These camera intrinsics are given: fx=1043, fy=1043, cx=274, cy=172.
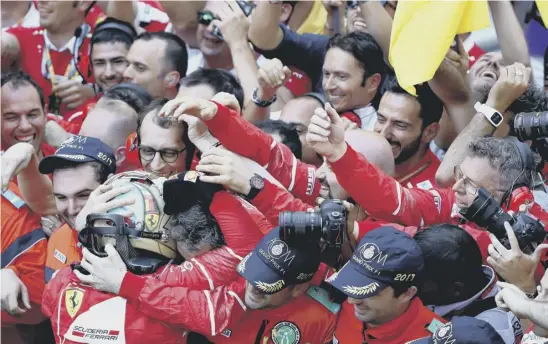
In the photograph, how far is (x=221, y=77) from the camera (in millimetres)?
5457

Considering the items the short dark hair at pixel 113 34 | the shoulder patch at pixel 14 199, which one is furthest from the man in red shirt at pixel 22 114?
the short dark hair at pixel 113 34

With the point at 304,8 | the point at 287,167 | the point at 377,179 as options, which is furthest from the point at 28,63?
the point at 377,179

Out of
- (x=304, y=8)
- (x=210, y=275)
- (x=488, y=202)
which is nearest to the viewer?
(x=488, y=202)

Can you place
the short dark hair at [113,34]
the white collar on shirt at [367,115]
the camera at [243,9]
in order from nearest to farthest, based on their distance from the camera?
1. the white collar on shirt at [367,115]
2. the camera at [243,9]
3. the short dark hair at [113,34]

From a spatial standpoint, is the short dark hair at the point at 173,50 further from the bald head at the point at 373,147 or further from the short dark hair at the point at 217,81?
the bald head at the point at 373,147

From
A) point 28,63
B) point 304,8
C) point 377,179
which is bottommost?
point 28,63

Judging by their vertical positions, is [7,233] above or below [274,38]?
below

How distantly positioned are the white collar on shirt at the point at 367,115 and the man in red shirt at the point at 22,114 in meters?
1.81

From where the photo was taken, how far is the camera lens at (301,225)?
3936 mm

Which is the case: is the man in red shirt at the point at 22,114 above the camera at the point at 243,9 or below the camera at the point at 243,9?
below

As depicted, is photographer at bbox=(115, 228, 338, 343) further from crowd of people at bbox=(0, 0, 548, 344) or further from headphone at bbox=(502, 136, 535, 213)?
headphone at bbox=(502, 136, 535, 213)

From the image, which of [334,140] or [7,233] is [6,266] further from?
[334,140]

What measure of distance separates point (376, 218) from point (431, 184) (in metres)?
0.75

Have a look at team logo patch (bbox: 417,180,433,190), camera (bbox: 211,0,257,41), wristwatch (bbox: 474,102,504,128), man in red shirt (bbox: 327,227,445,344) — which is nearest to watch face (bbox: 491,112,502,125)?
wristwatch (bbox: 474,102,504,128)
